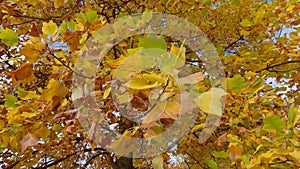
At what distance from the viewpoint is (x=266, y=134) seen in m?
1.26

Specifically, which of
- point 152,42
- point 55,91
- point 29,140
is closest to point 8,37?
point 55,91

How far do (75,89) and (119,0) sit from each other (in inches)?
74.5

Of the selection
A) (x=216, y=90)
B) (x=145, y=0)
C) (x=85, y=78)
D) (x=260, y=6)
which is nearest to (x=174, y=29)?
(x=145, y=0)

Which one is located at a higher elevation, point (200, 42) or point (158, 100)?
point (200, 42)

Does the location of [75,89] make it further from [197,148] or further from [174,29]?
[197,148]

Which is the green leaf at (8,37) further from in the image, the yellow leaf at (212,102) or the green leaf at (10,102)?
the yellow leaf at (212,102)

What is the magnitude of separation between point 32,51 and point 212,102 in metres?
0.68

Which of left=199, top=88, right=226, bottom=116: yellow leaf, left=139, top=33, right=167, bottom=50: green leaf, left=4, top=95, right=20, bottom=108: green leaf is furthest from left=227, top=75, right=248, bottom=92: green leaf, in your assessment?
left=4, top=95, right=20, bottom=108: green leaf

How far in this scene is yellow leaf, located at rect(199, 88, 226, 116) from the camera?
82cm

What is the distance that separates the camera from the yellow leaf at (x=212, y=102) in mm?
820

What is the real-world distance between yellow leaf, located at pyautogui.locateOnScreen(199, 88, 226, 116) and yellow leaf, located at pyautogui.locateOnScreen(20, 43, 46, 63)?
2.04 ft

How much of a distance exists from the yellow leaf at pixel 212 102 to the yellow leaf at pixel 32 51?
0.62m

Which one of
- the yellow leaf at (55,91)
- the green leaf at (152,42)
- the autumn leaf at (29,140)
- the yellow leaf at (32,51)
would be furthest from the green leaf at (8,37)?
the green leaf at (152,42)

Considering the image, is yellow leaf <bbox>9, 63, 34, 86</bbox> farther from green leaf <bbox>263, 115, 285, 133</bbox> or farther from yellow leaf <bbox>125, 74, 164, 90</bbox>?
green leaf <bbox>263, 115, 285, 133</bbox>
